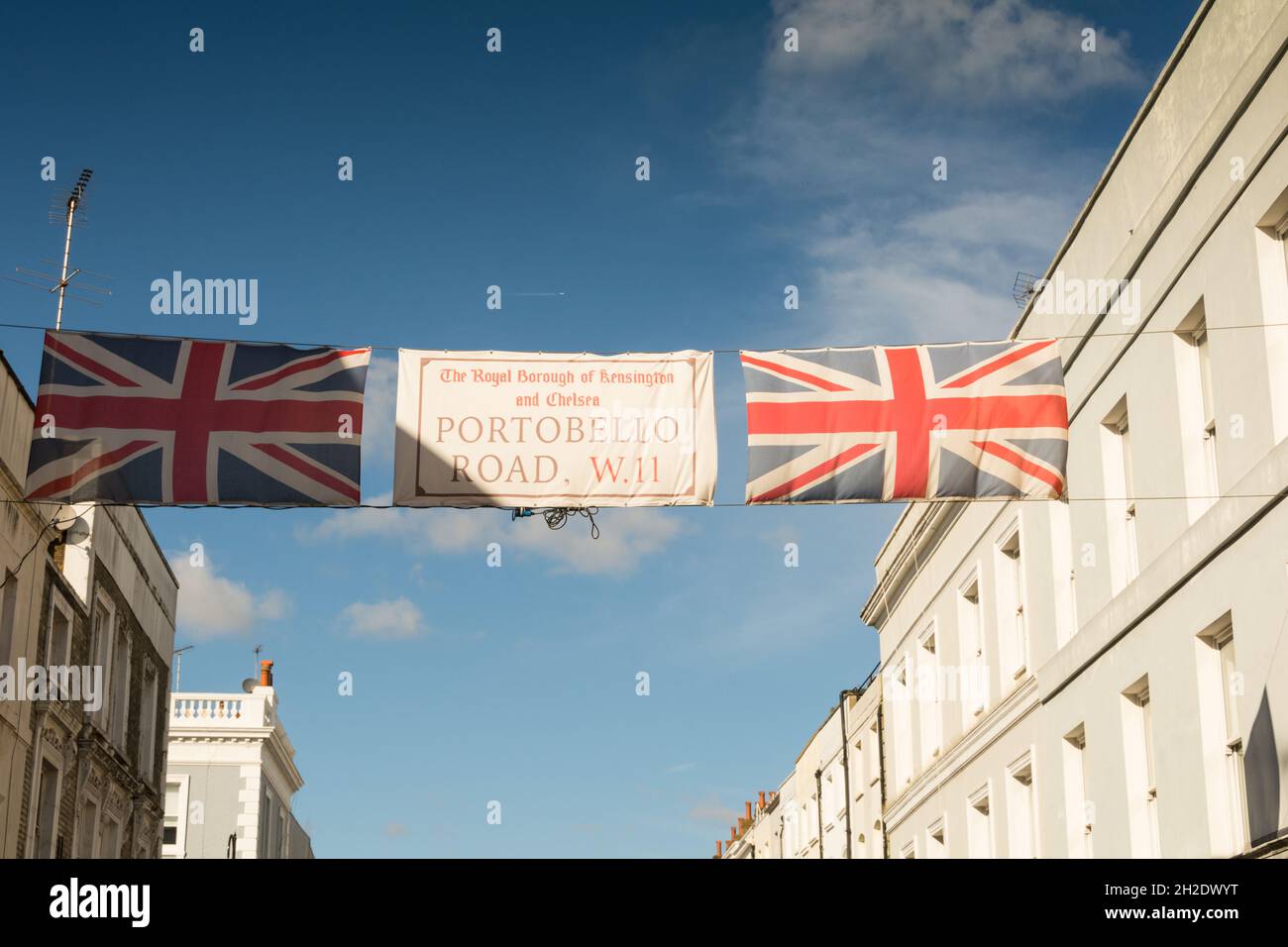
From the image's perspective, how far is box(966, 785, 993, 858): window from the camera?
2630 centimetres

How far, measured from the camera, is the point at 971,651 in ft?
89.2

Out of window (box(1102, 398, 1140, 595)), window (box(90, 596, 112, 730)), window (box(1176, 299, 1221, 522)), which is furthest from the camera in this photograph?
window (box(90, 596, 112, 730))

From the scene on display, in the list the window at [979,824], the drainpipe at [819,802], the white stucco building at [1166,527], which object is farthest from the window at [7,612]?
the drainpipe at [819,802]

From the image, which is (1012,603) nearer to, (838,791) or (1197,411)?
(1197,411)

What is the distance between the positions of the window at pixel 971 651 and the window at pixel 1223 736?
370 inches

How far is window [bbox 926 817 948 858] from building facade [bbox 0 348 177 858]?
581 inches

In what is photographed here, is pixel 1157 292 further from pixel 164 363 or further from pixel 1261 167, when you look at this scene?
pixel 164 363

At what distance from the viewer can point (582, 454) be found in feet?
51.0

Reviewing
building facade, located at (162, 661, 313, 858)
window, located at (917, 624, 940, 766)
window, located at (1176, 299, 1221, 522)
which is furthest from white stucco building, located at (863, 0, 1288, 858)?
building facade, located at (162, 661, 313, 858)

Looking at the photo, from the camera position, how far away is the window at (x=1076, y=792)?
21625mm

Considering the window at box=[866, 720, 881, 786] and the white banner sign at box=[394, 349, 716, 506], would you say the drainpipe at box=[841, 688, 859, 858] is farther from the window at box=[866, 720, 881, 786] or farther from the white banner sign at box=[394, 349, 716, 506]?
the white banner sign at box=[394, 349, 716, 506]

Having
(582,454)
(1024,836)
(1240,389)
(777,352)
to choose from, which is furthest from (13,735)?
(1240,389)

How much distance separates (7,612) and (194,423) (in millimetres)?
8110
